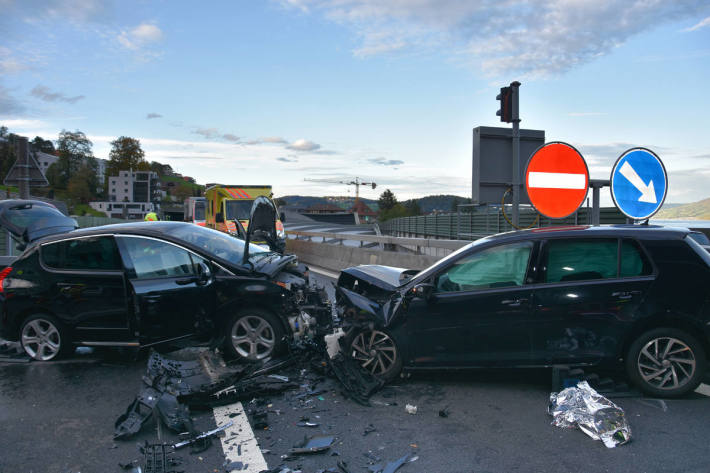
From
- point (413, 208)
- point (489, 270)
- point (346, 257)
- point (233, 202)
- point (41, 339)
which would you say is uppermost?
point (413, 208)

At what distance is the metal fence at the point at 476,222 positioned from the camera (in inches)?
542

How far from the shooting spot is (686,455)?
12.2ft

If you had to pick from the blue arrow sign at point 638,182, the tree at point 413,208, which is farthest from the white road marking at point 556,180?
the tree at point 413,208

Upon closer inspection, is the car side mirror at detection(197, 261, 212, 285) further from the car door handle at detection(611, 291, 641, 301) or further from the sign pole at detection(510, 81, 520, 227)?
the car door handle at detection(611, 291, 641, 301)

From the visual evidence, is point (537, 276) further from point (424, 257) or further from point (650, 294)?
point (424, 257)

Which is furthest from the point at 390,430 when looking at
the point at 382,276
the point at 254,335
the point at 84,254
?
the point at 84,254

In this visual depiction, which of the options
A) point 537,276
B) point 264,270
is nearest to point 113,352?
point 264,270

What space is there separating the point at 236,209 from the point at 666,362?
14790 mm

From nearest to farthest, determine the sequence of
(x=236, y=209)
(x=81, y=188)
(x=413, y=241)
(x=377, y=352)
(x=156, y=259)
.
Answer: (x=377, y=352), (x=156, y=259), (x=413, y=241), (x=236, y=209), (x=81, y=188)

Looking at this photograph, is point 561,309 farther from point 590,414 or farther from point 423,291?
point 423,291

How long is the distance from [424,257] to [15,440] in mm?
8274

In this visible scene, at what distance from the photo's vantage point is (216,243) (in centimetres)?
678

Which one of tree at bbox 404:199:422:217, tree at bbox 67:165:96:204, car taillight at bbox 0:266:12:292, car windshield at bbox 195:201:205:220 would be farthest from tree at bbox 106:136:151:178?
car taillight at bbox 0:266:12:292

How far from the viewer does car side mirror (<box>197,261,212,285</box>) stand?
6.07 metres
